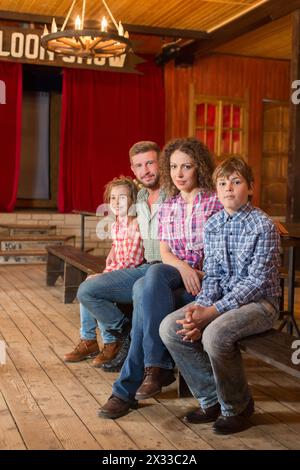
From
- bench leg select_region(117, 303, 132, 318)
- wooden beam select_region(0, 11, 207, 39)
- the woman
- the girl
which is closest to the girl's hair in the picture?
the woman

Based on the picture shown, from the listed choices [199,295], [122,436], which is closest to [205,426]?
[122,436]

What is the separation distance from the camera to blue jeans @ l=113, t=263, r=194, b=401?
105 inches

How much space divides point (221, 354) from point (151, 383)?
0.39 metres

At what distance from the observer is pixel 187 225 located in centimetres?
288

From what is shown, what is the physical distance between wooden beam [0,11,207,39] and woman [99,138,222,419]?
456 centimetres

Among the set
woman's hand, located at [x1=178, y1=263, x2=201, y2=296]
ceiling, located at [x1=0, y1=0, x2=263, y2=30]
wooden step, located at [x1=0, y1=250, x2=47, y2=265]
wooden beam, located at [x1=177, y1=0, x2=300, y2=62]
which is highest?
ceiling, located at [x1=0, y1=0, x2=263, y2=30]

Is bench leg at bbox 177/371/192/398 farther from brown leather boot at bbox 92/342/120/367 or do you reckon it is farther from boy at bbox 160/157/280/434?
brown leather boot at bbox 92/342/120/367

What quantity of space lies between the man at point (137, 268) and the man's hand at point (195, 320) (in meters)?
0.71

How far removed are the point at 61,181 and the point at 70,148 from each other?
49 cm

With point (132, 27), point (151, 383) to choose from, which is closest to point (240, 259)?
point (151, 383)

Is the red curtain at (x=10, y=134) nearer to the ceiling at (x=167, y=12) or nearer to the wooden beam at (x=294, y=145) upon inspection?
the ceiling at (x=167, y=12)

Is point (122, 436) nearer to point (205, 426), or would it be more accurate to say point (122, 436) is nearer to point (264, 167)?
point (205, 426)

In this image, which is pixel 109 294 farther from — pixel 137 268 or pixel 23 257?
pixel 23 257

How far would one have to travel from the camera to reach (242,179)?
2615 millimetres
